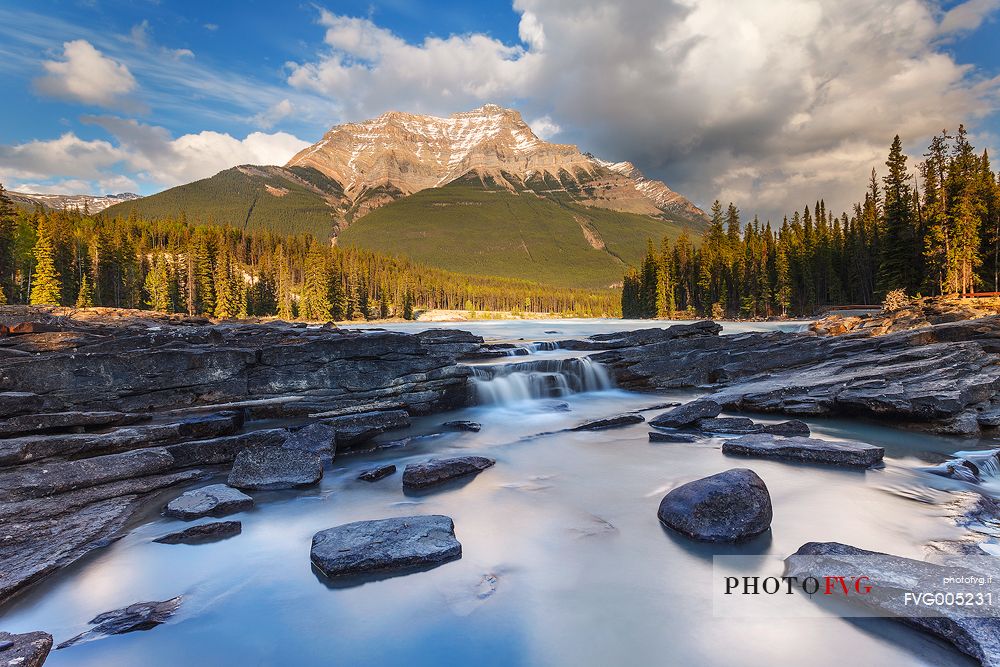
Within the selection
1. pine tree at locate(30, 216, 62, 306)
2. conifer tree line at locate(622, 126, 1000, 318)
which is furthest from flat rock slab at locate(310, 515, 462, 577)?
pine tree at locate(30, 216, 62, 306)

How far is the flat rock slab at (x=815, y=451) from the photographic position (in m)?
10.6

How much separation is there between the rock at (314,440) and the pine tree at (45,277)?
75876 mm

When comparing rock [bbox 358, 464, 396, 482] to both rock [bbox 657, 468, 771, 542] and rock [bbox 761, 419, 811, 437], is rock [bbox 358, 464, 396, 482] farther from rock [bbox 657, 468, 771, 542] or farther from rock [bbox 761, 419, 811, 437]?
rock [bbox 761, 419, 811, 437]

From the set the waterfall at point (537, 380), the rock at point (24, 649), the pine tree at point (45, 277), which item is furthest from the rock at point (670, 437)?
the pine tree at point (45, 277)

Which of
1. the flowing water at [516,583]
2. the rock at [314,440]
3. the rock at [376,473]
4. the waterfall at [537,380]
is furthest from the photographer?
the waterfall at [537,380]

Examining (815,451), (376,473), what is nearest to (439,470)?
(376,473)

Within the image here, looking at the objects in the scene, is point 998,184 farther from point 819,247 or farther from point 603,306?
point 603,306

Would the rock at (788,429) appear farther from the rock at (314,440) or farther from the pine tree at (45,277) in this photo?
the pine tree at (45,277)

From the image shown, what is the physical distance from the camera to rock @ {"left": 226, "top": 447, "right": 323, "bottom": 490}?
31.8 feet

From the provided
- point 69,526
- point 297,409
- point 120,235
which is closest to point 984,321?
point 297,409

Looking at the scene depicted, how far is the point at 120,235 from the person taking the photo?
278ft

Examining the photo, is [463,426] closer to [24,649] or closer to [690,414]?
[690,414]

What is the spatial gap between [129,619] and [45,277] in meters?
83.5

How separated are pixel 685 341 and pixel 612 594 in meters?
22.1
